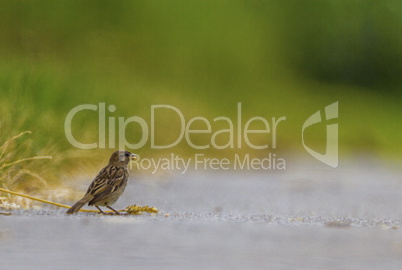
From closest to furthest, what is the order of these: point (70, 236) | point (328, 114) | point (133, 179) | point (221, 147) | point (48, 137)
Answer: point (70, 236)
point (48, 137)
point (133, 179)
point (221, 147)
point (328, 114)

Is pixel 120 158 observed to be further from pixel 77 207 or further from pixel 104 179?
pixel 77 207

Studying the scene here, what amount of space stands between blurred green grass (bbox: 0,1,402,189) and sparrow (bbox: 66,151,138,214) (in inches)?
177

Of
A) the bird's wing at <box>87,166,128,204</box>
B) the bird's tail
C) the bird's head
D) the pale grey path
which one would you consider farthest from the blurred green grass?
the bird's tail

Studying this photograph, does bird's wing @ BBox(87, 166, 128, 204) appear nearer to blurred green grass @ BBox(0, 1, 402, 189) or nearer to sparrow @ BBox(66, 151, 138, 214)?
sparrow @ BBox(66, 151, 138, 214)

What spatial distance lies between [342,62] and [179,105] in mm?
7399

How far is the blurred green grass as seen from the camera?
17047 millimetres

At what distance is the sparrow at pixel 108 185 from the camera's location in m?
9.04

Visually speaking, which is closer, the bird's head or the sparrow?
the sparrow

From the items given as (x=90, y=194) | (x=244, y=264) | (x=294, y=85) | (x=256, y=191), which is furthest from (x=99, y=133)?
(x=294, y=85)

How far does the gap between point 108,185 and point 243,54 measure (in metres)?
11.9

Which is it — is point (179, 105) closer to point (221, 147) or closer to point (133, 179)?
point (221, 147)

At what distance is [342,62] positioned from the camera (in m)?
21.5

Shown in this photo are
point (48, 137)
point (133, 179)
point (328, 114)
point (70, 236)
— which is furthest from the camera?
point (328, 114)

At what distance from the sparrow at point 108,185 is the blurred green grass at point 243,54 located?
177 inches
